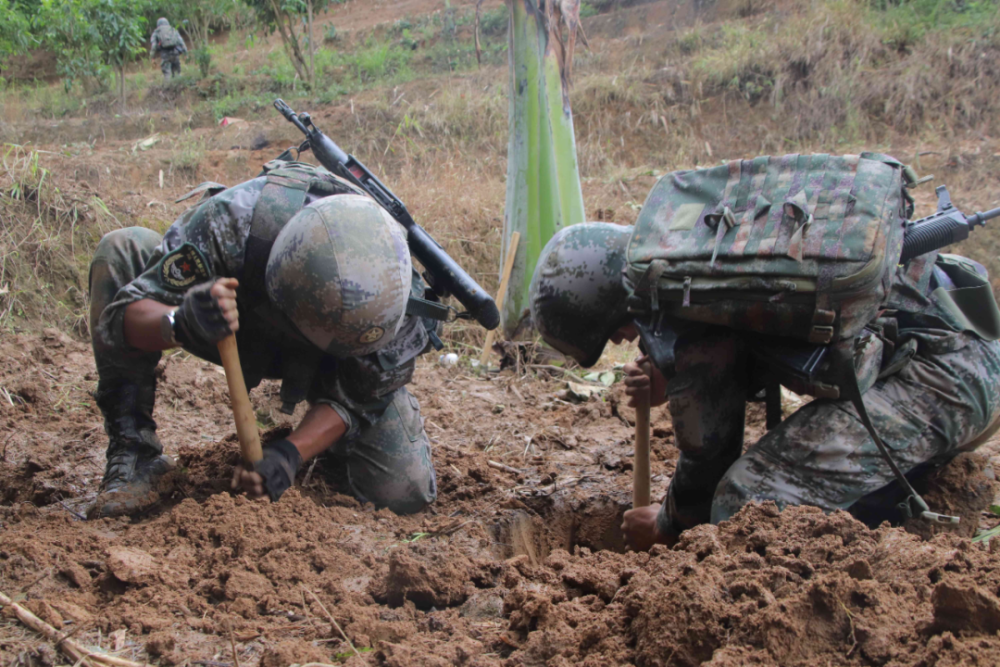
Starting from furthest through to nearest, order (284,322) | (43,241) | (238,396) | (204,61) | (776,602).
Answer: (204,61)
(43,241)
(284,322)
(238,396)
(776,602)

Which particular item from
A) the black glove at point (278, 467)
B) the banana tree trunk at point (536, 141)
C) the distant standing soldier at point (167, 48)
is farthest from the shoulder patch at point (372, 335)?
the distant standing soldier at point (167, 48)

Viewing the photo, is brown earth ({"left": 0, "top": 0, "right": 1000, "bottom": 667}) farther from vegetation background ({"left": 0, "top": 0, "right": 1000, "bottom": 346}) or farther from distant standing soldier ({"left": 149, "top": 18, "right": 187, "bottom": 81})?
distant standing soldier ({"left": 149, "top": 18, "right": 187, "bottom": 81})

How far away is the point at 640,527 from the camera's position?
2.68 metres

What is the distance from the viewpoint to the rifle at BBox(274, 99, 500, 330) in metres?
3.11

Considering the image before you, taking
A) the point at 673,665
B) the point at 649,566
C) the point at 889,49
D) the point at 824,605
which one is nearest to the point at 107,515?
the point at 649,566

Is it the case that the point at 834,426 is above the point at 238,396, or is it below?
below

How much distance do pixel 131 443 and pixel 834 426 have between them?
2517mm

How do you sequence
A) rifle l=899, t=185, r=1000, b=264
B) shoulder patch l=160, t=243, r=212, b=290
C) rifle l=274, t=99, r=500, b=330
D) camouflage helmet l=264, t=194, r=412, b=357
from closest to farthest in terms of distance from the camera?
rifle l=899, t=185, r=1000, b=264
camouflage helmet l=264, t=194, r=412, b=357
shoulder patch l=160, t=243, r=212, b=290
rifle l=274, t=99, r=500, b=330

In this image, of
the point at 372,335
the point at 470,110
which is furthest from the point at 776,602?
the point at 470,110

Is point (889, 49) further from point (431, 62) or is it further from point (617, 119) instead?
point (431, 62)

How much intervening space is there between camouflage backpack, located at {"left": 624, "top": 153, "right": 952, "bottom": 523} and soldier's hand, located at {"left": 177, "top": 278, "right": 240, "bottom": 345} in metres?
1.22

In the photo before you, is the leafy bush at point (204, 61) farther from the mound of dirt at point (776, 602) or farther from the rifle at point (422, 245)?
the mound of dirt at point (776, 602)

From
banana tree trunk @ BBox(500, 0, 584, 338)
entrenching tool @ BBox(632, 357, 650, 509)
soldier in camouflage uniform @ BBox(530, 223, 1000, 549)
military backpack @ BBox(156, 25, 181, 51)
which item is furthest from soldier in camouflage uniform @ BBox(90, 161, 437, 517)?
Result: military backpack @ BBox(156, 25, 181, 51)

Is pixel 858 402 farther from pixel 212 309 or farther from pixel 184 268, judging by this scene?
pixel 184 268
